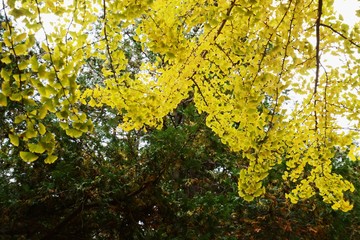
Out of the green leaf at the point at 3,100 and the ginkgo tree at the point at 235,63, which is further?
the ginkgo tree at the point at 235,63

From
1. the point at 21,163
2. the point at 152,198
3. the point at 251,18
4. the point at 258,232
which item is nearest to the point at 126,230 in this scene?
the point at 152,198

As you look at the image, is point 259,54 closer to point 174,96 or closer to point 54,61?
point 174,96

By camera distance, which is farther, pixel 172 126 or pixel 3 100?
pixel 172 126

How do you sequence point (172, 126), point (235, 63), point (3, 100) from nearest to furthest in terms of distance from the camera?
point (3, 100) < point (235, 63) < point (172, 126)

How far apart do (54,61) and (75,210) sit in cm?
295

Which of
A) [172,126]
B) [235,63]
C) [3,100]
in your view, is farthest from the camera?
[172,126]

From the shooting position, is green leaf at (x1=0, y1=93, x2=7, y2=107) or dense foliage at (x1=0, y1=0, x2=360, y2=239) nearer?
green leaf at (x1=0, y1=93, x2=7, y2=107)

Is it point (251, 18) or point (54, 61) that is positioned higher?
point (251, 18)

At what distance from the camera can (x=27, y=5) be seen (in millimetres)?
1649

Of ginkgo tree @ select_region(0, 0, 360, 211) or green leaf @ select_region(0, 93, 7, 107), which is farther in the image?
ginkgo tree @ select_region(0, 0, 360, 211)

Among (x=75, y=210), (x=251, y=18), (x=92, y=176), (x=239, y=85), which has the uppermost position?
(x=92, y=176)

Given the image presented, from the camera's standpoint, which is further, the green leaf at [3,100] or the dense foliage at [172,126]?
the dense foliage at [172,126]

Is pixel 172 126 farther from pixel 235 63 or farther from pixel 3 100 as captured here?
pixel 3 100

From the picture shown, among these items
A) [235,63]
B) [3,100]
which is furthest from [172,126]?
[3,100]
